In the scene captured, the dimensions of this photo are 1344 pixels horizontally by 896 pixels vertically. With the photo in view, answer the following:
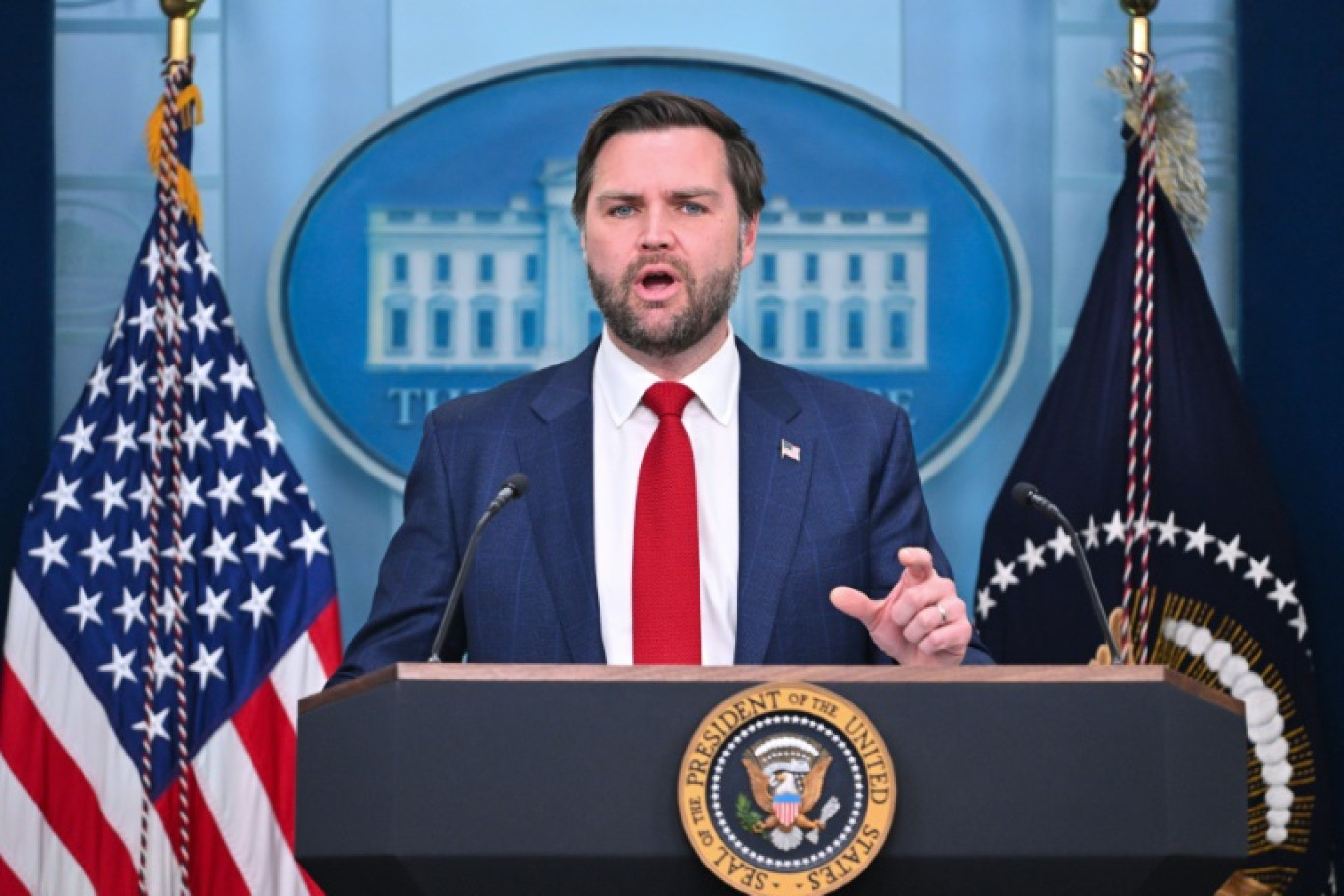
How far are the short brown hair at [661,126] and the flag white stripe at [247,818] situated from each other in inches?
63.1

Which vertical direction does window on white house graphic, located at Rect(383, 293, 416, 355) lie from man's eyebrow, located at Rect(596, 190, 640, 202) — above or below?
below

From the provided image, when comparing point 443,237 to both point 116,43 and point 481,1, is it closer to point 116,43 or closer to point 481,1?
point 481,1

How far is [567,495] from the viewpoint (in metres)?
2.78

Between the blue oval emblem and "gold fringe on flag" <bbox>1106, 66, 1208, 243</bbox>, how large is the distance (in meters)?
0.37

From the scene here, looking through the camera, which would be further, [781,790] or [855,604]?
[855,604]

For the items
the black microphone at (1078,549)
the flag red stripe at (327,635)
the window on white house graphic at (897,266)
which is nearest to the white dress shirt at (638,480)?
the black microphone at (1078,549)

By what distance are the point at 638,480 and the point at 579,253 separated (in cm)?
174

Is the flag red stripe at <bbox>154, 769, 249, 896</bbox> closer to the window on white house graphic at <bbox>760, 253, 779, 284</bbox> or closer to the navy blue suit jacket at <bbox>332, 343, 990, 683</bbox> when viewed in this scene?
the navy blue suit jacket at <bbox>332, 343, 990, 683</bbox>

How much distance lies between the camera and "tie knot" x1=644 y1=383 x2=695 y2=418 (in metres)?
2.84

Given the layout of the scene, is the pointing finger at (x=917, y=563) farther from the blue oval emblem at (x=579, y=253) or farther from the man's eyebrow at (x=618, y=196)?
the blue oval emblem at (x=579, y=253)

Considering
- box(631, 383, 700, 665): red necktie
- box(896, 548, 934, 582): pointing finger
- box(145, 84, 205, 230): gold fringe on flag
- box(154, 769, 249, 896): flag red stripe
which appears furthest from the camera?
box(145, 84, 205, 230): gold fringe on flag

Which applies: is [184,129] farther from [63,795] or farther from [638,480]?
[638,480]

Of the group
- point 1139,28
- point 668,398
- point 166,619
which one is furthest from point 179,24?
point 1139,28

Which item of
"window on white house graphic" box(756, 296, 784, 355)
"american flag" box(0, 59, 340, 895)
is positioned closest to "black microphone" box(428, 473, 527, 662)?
"american flag" box(0, 59, 340, 895)
